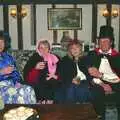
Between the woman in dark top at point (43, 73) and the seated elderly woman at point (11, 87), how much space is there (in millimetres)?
268

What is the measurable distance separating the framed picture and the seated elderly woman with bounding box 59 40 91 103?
25.7ft

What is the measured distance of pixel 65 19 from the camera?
12.5 m

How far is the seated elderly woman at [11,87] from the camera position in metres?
4.09

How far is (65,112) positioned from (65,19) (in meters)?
9.45

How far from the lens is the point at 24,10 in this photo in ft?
39.9

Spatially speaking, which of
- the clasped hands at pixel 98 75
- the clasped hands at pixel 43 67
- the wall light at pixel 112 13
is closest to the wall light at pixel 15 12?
the wall light at pixel 112 13

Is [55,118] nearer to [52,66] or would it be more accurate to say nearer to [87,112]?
[87,112]

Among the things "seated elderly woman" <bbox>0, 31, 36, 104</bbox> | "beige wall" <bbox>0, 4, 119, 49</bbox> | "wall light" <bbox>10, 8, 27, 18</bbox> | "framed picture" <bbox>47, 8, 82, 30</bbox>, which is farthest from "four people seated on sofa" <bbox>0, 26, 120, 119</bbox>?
"framed picture" <bbox>47, 8, 82, 30</bbox>

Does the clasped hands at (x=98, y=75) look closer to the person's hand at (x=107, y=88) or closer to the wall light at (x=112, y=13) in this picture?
the person's hand at (x=107, y=88)

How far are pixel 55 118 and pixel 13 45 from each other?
912 centimetres

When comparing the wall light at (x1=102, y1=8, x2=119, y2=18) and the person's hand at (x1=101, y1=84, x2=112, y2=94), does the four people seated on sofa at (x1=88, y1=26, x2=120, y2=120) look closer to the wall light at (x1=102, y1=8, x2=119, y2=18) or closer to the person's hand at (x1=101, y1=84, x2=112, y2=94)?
the person's hand at (x1=101, y1=84, x2=112, y2=94)

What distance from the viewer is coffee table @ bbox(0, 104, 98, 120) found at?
10.1ft

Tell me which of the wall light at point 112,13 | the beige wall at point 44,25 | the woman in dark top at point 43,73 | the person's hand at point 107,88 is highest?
the wall light at point 112,13

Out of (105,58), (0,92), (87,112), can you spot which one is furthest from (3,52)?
(87,112)
